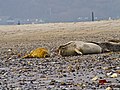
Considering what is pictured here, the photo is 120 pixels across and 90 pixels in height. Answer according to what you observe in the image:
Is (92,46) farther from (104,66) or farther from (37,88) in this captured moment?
(37,88)

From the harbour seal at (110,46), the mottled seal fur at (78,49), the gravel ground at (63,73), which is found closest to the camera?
the gravel ground at (63,73)

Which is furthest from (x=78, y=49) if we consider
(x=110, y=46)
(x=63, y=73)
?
(x=63, y=73)

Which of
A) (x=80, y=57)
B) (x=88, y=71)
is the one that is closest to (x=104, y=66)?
(x=88, y=71)

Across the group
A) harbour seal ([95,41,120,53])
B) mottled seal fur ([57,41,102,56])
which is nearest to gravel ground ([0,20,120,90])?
mottled seal fur ([57,41,102,56])

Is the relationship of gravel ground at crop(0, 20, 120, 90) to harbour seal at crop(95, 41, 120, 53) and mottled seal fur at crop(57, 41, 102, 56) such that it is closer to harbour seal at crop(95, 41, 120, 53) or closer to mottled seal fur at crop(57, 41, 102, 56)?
mottled seal fur at crop(57, 41, 102, 56)

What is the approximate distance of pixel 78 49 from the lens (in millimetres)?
15617

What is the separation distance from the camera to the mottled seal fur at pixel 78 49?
50.9 feet

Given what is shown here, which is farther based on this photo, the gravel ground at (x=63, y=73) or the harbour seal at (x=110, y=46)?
the harbour seal at (x=110, y=46)

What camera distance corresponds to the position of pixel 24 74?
37.8ft

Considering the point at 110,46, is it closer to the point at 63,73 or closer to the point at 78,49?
the point at 78,49

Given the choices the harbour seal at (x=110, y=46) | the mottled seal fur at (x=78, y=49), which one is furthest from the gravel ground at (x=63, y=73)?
the harbour seal at (x=110, y=46)

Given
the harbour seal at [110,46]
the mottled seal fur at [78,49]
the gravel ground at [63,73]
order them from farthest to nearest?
the harbour seal at [110,46]
the mottled seal fur at [78,49]
the gravel ground at [63,73]

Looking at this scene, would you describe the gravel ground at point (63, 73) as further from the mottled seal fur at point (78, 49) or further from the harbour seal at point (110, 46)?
the harbour seal at point (110, 46)

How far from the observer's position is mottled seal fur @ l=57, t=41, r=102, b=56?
50.9ft
